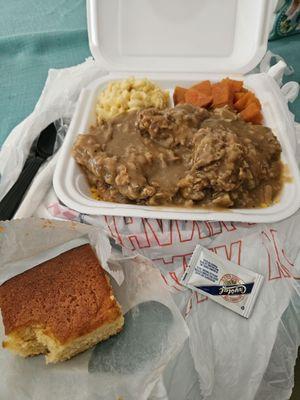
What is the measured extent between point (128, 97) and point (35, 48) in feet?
3.09

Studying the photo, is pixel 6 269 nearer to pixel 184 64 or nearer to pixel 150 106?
pixel 150 106

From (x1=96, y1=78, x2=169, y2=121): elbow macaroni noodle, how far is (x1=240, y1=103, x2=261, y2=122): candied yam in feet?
0.87

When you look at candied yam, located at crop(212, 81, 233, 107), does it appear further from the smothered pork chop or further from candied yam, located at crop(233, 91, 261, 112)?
the smothered pork chop

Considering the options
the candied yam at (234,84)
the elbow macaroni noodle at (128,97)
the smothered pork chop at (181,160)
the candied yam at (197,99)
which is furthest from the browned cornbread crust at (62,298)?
the candied yam at (234,84)

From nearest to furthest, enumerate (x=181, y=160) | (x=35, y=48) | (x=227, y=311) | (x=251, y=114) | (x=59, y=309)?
(x=59, y=309) < (x=227, y=311) < (x=181, y=160) < (x=251, y=114) < (x=35, y=48)

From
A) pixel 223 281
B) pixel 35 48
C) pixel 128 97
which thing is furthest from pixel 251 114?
pixel 35 48

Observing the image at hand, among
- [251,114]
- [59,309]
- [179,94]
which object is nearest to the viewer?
[59,309]

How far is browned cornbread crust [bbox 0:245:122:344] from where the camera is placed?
86 centimetres

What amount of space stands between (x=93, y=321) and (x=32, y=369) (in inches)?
7.4

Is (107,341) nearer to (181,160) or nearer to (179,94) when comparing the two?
(181,160)

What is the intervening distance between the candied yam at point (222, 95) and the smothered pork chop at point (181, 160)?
0.15 meters

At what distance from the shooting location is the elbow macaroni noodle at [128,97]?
127 centimetres

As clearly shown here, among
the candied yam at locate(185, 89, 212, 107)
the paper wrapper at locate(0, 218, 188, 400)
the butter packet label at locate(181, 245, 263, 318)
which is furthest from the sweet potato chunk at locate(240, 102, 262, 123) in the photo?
the paper wrapper at locate(0, 218, 188, 400)

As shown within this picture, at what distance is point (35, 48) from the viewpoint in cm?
198
